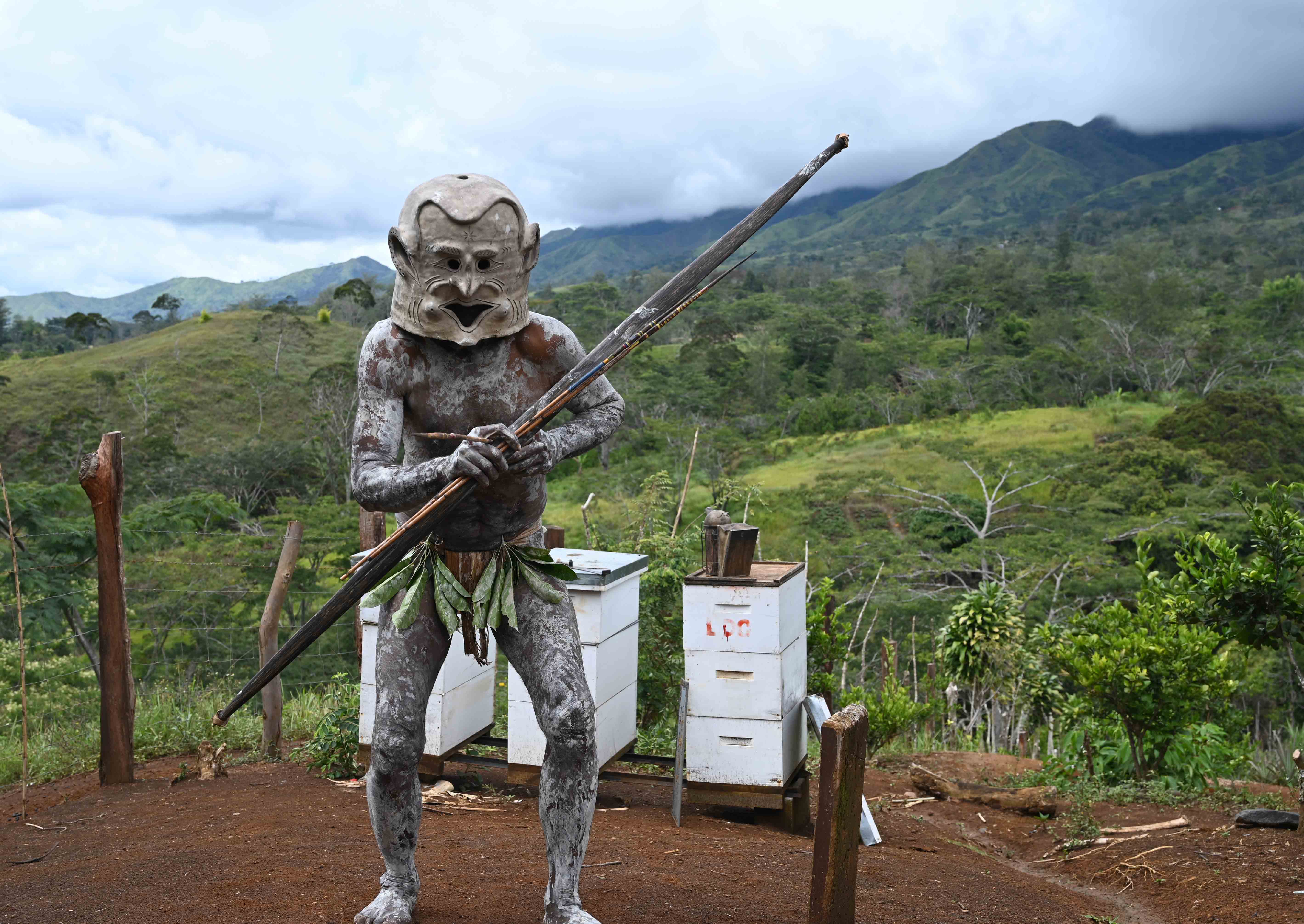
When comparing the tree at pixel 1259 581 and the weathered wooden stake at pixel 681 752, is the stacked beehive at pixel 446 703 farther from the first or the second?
the tree at pixel 1259 581

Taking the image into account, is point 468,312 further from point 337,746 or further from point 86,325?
point 86,325

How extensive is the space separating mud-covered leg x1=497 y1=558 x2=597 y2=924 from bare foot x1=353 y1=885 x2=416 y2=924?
40 centimetres

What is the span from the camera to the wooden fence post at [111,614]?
5.59 m

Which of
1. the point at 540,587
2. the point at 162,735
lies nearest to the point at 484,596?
the point at 540,587

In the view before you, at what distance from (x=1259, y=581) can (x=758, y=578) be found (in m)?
2.45

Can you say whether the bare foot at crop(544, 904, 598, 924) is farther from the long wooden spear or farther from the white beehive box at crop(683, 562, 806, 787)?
the white beehive box at crop(683, 562, 806, 787)

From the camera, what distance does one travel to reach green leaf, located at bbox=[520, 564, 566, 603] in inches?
126

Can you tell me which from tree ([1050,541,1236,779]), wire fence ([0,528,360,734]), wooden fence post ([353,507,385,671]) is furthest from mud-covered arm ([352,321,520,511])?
wire fence ([0,528,360,734])

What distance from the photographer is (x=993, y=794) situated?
6.71 meters

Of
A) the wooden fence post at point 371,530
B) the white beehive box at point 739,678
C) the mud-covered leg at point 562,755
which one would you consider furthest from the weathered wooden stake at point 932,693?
the mud-covered leg at point 562,755

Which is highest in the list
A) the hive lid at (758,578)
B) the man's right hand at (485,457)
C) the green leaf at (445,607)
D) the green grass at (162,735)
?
the man's right hand at (485,457)

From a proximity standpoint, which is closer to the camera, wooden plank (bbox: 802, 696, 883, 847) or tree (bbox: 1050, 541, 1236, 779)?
wooden plank (bbox: 802, 696, 883, 847)

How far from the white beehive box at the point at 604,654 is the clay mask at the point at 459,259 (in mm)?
2136

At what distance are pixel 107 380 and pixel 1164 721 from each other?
36709 millimetres
